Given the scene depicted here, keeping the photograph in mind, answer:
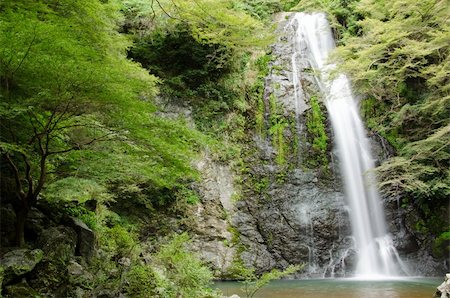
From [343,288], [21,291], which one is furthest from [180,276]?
[343,288]

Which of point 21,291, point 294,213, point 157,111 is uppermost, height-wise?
point 157,111

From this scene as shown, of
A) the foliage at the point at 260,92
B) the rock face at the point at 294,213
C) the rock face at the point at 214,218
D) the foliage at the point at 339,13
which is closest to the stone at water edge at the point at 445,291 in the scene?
the rock face at the point at 294,213

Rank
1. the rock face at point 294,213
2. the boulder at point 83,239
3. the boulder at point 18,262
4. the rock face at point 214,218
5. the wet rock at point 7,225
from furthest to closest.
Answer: the rock face at point 294,213 → the rock face at point 214,218 → the boulder at point 83,239 → the wet rock at point 7,225 → the boulder at point 18,262

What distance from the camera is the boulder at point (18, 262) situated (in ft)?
14.3

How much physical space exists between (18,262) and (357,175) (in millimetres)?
12958

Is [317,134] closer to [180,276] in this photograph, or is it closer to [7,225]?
[180,276]

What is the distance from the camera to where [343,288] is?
10.1 metres

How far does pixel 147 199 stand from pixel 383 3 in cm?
1149

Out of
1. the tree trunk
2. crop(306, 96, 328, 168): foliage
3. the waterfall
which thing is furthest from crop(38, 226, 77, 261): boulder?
crop(306, 96, 328, 168): foliage

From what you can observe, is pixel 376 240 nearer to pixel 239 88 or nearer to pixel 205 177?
pixel 205 177

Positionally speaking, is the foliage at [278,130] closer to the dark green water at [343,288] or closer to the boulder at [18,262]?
the dark green water at [343,288]

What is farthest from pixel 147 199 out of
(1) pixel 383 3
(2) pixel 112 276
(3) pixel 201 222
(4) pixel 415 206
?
(1) pixel 383 3

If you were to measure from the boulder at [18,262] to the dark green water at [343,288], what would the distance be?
565 cm

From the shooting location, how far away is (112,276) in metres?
5.57
